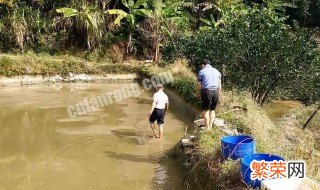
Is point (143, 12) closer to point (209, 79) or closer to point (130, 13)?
point (130, 13)

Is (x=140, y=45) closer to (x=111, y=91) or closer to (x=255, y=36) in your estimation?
(x=111, y=91)

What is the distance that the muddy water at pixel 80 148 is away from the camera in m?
8.29

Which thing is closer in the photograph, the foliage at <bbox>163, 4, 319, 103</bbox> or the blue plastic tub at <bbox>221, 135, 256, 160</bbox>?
the blue plastic tub at <bbox>221, 135, 256, 160</bbox>

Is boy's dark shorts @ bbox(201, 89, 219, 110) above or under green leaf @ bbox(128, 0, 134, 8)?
under

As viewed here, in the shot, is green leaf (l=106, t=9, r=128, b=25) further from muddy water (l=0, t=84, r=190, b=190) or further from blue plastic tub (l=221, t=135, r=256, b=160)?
blue plastic tub (l=221, t=135, r=256, b=160)

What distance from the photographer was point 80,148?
1012 cm

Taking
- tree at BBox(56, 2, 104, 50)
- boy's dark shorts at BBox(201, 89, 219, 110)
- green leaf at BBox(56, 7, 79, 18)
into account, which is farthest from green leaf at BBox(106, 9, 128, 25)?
boy's dark shorts at BBox(201, 89, 219, 110)

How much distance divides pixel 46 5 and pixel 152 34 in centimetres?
616

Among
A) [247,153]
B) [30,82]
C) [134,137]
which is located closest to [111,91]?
[30,82]

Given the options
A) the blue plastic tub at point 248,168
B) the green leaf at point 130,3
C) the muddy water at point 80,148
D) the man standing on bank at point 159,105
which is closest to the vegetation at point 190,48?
the green leaf at point 130,3

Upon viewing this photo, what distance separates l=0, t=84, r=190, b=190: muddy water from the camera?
8.29 m

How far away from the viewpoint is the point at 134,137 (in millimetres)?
11094

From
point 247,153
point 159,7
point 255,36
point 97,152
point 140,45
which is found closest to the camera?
point 247,153

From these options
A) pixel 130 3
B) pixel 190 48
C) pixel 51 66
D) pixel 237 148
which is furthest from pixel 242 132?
pixel 130 3
